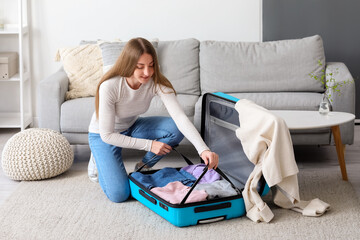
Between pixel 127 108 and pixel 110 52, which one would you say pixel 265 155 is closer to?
pixel 127 108

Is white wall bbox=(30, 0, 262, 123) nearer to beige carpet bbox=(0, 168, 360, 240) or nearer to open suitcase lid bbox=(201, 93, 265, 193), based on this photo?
open suitcase lid bbox=(201, 93, 265, 193)

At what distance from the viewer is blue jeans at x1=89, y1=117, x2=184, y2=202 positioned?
3.20 metres

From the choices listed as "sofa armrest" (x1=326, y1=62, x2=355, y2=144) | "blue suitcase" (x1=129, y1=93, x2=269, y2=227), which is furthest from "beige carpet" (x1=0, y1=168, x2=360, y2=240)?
"sofa armrest" (x1=326, y1=62, x2=355, y2=144)

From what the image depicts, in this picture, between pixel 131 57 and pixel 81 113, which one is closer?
pixel 131 57

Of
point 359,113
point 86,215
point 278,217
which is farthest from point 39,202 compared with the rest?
point 359,113

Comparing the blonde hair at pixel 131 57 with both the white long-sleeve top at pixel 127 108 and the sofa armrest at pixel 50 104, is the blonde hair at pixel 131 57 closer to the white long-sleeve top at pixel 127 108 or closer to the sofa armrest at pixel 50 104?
the white long-sleeve top at pixel 127 108

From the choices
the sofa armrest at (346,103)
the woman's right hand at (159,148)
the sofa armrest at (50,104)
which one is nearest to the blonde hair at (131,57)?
the woman's right hand at (159,148)

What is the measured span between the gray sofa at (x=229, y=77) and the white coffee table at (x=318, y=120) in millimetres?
352

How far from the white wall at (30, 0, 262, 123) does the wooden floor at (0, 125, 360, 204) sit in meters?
1.01

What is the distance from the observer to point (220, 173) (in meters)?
2.99

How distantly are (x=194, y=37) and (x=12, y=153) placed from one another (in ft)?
6.15

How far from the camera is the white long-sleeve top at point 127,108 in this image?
3.08 m

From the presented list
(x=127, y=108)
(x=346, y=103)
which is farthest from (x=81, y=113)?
(x=346, y=103)

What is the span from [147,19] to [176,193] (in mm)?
2128
